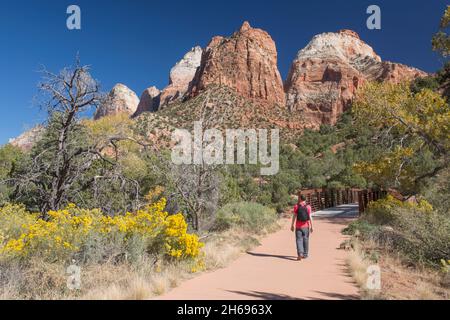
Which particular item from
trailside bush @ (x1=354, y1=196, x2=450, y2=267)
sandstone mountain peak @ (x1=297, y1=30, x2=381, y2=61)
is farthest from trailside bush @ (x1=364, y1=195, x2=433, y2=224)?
sandstone mountain peak @ (x1=297, y1=30, x2=381, y2=61)

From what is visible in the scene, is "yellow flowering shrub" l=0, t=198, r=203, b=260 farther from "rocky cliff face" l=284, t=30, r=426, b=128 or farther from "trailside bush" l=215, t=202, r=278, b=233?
"rocky cliff face" l=284, t=30, r=426, b=128

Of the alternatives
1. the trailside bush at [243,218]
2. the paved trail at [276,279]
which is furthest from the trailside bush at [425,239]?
the trailside bush at [243,218]

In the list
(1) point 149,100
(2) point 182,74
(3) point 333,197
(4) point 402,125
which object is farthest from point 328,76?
(4) point 402,125

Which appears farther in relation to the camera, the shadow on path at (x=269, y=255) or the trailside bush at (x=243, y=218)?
the trailside bush at (x=243, y=218)

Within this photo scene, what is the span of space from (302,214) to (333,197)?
22.8m

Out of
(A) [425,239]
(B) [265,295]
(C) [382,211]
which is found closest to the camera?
(B) [265,295]

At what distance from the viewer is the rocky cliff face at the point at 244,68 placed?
81000 millimetres

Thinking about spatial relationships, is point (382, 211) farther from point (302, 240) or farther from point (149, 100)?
point (149, 100)

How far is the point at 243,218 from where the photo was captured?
13461 millimetres

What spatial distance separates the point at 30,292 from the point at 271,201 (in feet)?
64.6

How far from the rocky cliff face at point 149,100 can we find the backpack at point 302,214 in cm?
13402

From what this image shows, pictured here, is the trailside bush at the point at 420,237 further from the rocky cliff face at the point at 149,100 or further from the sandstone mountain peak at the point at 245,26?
the rocky cliff face at the point at 149,100
